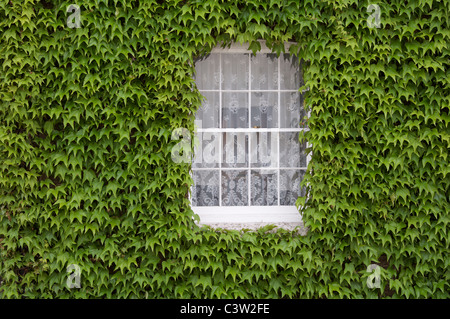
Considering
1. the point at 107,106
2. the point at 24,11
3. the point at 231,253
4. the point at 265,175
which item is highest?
the point at 24,11

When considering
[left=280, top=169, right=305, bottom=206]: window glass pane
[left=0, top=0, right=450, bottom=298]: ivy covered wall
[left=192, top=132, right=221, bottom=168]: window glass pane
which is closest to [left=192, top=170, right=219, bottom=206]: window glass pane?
[left=192, top=132, right=221, bottom=168]: window glass pane

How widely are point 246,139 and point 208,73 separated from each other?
0.85 m

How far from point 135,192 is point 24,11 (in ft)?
6.94

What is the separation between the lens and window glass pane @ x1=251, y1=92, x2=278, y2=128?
5051 millimetres

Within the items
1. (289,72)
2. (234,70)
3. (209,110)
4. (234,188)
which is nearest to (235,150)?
(234,188)

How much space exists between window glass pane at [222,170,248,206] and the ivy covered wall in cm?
44

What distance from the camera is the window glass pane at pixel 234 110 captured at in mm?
5035

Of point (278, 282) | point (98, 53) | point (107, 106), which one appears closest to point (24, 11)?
point (98, 53)

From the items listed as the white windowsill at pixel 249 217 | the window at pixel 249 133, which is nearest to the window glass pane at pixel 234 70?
the window at pixel 249 133

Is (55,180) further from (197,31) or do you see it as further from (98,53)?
(197,31)

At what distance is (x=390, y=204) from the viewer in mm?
4719

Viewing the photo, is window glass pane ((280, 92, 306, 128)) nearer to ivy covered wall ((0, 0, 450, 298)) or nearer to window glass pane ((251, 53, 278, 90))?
window glass pane ((251, 53, 278, 90))

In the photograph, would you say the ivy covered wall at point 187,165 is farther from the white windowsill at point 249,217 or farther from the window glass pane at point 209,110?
the window glass pane at point 209,110

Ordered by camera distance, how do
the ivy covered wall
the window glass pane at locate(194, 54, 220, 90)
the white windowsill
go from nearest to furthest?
the ivy covered wall → the white windowsill → the window glass pane at locate(194, 54, 220, 90)
